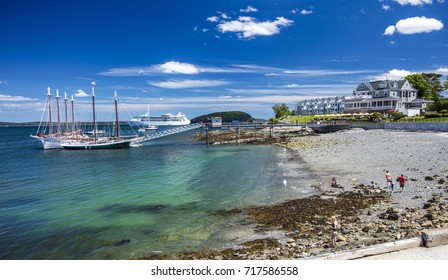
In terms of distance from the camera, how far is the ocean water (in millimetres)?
16156

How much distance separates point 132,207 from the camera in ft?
75.4

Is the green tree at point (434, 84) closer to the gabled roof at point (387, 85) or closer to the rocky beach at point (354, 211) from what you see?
the gabled roof at point (387, 85)

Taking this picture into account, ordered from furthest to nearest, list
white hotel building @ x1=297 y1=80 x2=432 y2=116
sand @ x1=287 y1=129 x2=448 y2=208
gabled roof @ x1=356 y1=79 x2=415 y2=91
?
gabled roof @ x1=356 y1=79 x2=415 y2=91
white hotel building @ x1=297 y1=80 x2=432 y2=116
sand @ x1=287 y1=129 x2=448 y2=208

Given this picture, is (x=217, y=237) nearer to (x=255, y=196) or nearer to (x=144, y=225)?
(x=144, y=225)

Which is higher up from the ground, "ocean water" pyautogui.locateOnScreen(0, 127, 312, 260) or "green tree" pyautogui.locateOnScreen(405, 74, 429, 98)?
"green tree" pyautogui.locateOnScreen(405, 74, 429, 98)

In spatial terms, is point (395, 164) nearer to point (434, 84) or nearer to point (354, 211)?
point (354, 211)

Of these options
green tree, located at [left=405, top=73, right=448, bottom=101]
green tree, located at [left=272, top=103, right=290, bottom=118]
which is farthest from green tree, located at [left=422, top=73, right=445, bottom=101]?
green tree, located at [left=272, top=103, right=290, bottom=118]

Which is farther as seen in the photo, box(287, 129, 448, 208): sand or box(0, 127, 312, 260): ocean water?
box(287, 129, 448, 208): sand

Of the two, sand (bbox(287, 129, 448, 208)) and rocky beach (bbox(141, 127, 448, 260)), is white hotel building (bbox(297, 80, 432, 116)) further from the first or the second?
rocky beach (bbox(141, 127, 448, 260))

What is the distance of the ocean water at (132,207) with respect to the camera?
16.2 metres

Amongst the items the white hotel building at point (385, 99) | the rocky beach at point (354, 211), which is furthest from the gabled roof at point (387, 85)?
the rocky beach at point (354, 211)

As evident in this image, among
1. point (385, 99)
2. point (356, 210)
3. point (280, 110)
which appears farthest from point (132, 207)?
point (280, 110)

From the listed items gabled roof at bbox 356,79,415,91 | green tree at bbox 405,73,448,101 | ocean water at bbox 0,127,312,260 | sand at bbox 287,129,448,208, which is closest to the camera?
ocean water at bbox 0,127,312,260

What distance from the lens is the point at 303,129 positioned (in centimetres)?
8512
